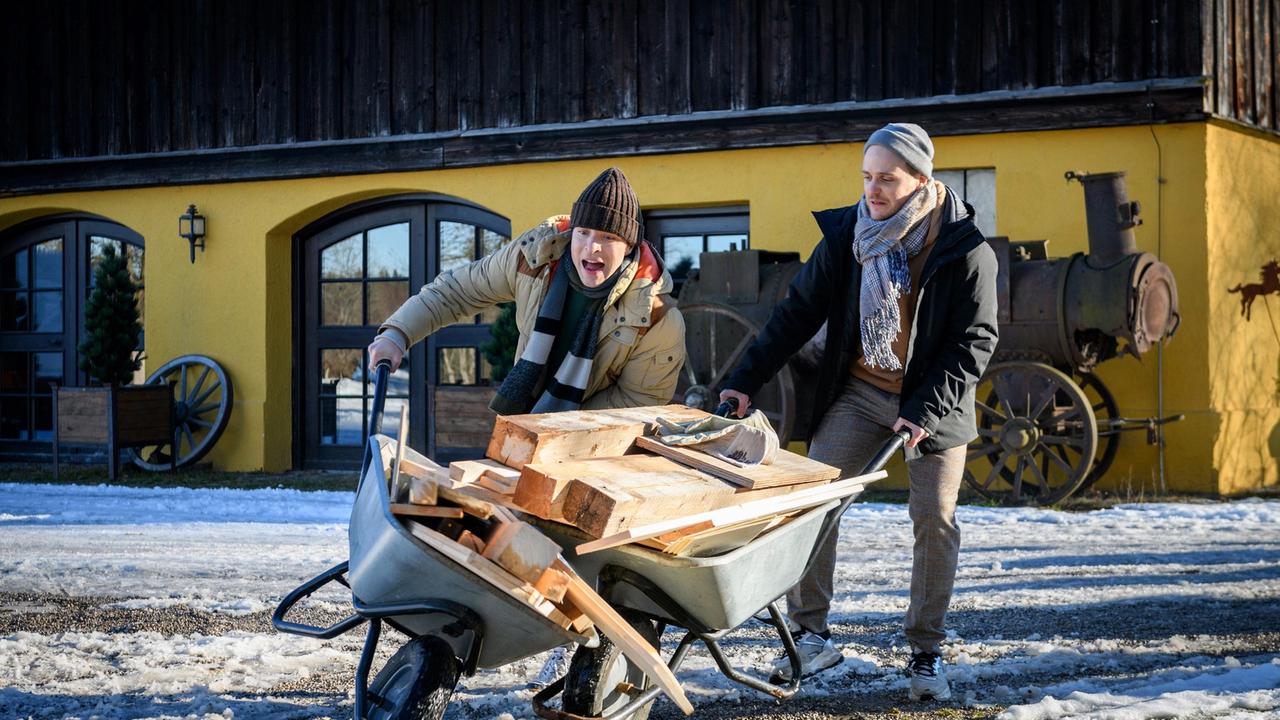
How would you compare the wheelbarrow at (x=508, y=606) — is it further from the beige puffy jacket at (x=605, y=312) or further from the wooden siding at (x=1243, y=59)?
the wooden siding at (x=1243, y=59)

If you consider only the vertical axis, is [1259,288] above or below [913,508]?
above

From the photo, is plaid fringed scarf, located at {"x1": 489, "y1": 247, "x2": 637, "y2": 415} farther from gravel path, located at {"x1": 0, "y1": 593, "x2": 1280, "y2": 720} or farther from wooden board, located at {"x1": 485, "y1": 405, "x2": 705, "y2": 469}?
gravel path, located at {"x1": 0, "y1": 593, "x2": 1280, "y2": 720}

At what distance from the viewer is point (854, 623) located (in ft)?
17.0

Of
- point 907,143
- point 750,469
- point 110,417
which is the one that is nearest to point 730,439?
point 750,469

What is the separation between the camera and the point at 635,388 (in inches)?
156

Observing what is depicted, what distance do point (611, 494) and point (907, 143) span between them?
5.81 feet

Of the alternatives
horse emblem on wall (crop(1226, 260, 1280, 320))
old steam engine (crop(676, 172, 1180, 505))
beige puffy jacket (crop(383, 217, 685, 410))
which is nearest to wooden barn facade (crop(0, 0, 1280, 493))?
horse emblem on wall (crop(1226, 260, 1280, 320))

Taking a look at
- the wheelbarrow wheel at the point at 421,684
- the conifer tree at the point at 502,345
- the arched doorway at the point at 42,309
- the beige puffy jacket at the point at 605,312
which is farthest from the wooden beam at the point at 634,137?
the wheelbarrow wheel at the point at 421,684

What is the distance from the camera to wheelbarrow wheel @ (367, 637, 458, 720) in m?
2.58

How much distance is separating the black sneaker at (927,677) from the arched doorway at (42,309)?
35.5 feet

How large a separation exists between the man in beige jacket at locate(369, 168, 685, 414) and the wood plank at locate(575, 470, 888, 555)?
87cm

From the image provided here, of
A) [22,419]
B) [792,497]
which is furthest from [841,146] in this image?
[22,419]

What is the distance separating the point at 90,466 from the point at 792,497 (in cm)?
1111

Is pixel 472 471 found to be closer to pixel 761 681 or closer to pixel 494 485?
pixel 494 485
